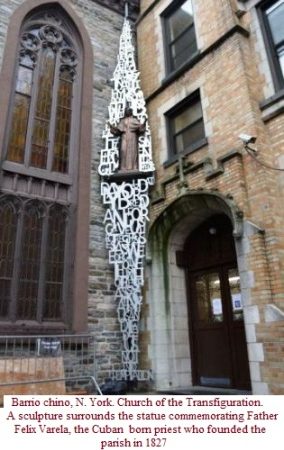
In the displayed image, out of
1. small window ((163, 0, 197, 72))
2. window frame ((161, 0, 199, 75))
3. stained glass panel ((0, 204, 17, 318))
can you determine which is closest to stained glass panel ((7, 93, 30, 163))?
stained glass panel ((0, 204, 17, 318))

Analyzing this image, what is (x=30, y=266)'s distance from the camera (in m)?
8.03

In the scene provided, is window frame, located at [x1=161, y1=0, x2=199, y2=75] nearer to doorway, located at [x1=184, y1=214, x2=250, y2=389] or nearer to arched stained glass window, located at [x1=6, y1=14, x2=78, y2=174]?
arched stained glass window, located at [x1=6, y1=14, x2=78, y2=174]

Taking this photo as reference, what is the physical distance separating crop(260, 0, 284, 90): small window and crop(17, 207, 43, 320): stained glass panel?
575 cm

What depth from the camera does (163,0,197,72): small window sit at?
405 inches

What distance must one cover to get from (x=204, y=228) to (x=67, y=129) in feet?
13.9

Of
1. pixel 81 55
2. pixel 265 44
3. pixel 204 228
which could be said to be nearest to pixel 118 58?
pixel 81 55

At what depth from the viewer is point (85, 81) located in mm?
10297

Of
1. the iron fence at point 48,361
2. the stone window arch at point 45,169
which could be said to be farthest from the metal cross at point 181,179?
the iron fence at point 48,361

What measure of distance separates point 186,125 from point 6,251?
526 cm

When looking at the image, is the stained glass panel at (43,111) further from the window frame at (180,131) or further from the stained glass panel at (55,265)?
the window frame at (180,131)

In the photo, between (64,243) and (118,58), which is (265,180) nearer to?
(64,243)

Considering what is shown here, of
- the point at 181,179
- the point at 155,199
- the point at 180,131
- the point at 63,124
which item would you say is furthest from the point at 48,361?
the point at 180,131

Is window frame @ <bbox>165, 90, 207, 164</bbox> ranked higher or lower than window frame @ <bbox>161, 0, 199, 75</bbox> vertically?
lower

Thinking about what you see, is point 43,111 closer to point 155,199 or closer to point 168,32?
point 155,199
